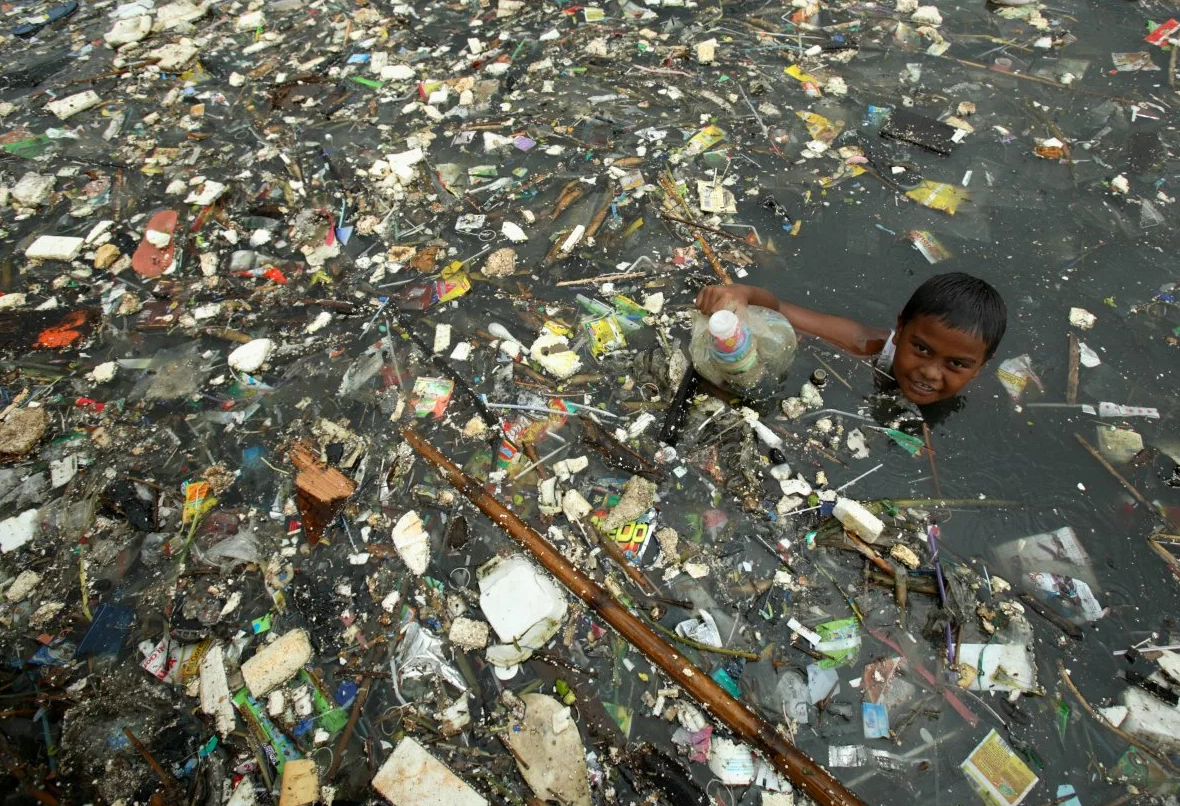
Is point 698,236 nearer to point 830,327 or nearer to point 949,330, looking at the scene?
point 830,327

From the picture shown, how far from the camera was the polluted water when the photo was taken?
229 cm

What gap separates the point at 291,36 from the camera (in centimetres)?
534

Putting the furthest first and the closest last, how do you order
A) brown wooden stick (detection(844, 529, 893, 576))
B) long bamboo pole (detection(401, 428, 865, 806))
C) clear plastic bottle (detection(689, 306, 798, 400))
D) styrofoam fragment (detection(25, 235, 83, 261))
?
styrofoam fragment (detection(25, 235, 83, 261)) < clear plastic bottle (detection(689, 306, 798, 400)) < brown wooden stick (detection(844, 529, 893, 576)) < long bamboo pole (detection(401, 428, 865, 806))

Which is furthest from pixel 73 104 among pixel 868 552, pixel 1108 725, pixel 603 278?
pixel 1108 725

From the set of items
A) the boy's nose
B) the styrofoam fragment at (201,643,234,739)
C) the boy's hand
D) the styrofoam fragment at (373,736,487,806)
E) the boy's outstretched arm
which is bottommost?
the styrofoam fragment at (373,736,487,806)

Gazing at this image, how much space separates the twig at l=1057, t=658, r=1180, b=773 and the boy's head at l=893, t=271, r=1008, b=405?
1.17 metres

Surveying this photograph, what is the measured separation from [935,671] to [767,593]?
0.65 metres

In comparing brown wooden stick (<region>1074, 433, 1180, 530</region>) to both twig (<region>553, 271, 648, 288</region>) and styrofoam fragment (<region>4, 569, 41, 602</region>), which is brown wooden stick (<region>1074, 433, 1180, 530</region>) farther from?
styrofoam fragment (<region>4, 569, 41, 602</region>)

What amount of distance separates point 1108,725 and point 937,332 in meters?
1.54

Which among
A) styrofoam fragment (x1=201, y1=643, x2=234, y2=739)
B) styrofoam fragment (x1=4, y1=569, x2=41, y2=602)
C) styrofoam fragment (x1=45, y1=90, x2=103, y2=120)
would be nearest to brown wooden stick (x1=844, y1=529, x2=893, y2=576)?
styrofoam fragment (x1=201, y1=643, x2=234, y2=739)

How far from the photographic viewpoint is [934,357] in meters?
2.56

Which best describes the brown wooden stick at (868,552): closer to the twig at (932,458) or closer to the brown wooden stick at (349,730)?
the twig at (932,458)

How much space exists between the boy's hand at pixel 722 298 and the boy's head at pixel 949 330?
27.4 inches

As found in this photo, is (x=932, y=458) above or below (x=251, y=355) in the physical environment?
below
